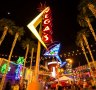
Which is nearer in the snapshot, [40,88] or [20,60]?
[40,88]

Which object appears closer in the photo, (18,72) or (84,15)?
(84,15)

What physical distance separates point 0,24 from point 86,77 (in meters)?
39.1

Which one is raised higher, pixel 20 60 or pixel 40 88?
pixel 20 60

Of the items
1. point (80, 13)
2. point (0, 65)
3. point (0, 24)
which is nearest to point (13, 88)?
point (0, 65)

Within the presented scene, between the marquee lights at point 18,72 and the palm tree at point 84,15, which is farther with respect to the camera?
the marquee lights at point 18,72

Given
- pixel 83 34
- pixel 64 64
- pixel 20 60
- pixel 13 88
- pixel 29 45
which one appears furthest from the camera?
pixel 64 64

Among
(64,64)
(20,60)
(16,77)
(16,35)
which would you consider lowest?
(16,77)

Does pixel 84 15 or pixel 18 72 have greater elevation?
pixel 84 15

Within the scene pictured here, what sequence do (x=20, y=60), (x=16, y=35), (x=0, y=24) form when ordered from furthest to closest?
(x=20, y=60) → (x=16, y=35) → (x=0, y=24)

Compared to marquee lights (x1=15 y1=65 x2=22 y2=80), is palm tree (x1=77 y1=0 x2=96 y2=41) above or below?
above

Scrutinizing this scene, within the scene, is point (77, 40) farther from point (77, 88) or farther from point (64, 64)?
point (64, 64)

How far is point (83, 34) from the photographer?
36.2 metres

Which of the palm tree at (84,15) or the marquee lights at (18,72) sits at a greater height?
the palm tree at (84,15)

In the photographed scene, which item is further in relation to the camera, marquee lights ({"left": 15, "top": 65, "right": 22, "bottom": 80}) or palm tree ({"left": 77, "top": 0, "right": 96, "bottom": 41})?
marquee lights ({"left": 15, "top": 65, "right": 22, "bottom": 80})
